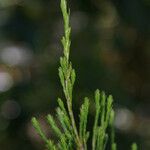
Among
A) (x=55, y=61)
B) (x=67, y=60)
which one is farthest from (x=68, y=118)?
(x=55, y=61)

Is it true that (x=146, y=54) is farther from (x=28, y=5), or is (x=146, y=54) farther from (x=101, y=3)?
(x=28, y=5)

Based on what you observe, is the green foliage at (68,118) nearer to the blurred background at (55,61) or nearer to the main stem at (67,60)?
the main stem at (67,60)

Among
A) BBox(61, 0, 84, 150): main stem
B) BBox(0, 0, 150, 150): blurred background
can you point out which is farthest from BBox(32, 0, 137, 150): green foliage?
BBox(0, 0, 150, 150): blurred background

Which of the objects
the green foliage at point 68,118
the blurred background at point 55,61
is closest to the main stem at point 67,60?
the green foliage at point 68,118

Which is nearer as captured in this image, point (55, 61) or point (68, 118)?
point (68, 118)

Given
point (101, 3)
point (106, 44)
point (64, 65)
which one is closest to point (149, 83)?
point (106, 44)

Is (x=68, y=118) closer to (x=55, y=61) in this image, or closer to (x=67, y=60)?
(x=67, y=60)

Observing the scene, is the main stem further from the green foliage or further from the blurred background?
the blurred background

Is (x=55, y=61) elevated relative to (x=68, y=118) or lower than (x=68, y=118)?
lower
